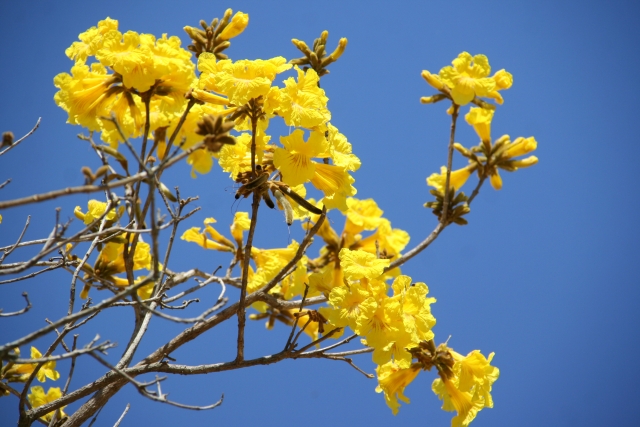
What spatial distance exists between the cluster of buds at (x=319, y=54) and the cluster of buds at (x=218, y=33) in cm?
32

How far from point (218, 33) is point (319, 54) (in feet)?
1.93

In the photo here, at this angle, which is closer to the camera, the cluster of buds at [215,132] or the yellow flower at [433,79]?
the cluster of buds at [215,132]

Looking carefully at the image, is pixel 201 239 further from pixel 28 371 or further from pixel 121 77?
pixel 121 77

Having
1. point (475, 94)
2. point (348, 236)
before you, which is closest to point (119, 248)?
point (348, 236)

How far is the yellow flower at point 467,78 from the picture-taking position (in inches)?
143

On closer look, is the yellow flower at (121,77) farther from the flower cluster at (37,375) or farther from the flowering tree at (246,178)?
the flower cluster at (37,375)

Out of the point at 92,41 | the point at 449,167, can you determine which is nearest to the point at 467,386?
the point at 449,167

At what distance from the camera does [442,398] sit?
3.51 meters

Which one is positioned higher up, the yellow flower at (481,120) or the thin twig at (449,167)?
the yellow flower at (481,120)

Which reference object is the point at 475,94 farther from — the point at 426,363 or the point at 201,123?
the point at 201,123

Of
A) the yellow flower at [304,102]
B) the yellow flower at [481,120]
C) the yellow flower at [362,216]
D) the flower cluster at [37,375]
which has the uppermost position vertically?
the yellow flower at [481,120]

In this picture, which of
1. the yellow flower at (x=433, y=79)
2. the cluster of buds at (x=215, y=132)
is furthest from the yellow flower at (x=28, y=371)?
the yellow flower at (x=433, y=79)

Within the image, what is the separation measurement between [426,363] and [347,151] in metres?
1.34

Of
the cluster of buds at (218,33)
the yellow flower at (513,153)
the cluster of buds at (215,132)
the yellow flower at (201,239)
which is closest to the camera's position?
the cluster of buds at (215,132)
